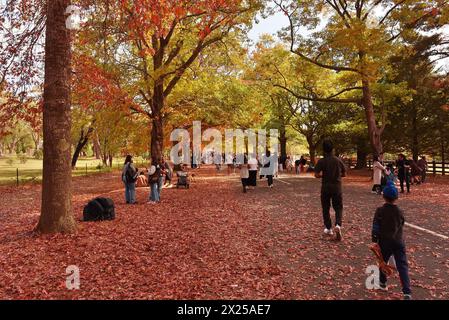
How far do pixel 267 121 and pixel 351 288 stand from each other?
3852 cm

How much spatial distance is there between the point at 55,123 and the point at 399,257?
778 cm

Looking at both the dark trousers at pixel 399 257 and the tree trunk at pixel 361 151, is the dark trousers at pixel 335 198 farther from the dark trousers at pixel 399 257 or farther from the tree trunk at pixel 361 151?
the tree trunk at pixel 361 151

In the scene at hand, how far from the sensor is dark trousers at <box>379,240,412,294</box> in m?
4.91

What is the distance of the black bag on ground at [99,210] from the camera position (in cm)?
1083

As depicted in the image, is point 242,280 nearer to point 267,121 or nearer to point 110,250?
point 110,250

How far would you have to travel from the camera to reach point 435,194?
1697 cm

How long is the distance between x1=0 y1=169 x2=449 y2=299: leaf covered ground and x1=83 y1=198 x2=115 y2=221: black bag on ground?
15.5 inches

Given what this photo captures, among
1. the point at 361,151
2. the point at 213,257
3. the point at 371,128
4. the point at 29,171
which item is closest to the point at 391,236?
the point at 213,257

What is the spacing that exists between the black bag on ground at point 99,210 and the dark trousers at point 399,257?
323 inches

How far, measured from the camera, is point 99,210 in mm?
10914

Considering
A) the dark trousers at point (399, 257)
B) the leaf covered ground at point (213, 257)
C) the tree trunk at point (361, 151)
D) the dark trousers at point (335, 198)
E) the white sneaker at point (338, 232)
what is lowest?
the leaf covered ground at point (213, 257)

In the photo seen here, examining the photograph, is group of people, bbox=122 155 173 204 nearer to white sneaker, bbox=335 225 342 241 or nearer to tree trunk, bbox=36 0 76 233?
tree trunk, bbox=36 0 76 233

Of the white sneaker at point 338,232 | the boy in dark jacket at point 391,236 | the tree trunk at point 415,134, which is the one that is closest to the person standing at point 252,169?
the white sneaker at point 338,232

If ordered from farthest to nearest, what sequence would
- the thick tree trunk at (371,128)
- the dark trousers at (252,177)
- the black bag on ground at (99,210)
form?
1. the thick tree trunk at (371,128)
2. the dark trousers at (252,177)
3. the black bag on ground at (99,210)
